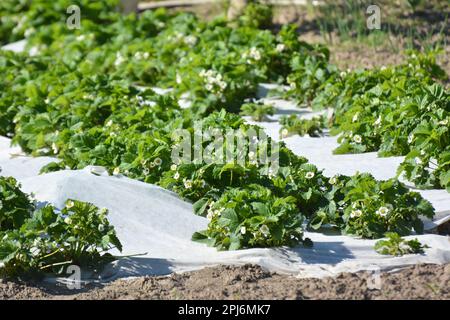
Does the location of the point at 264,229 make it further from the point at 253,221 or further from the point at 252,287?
the point at 252,287

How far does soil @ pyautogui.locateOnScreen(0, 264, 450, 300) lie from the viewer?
4.41m

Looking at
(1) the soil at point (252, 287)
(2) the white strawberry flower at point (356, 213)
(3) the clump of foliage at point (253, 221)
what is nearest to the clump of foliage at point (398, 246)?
(1) the soil at point (252, 287)

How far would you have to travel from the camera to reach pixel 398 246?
4.96 m

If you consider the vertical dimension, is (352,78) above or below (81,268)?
above

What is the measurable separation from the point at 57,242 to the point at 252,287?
3.33ft

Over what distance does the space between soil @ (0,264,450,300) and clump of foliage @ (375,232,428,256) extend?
159 millimetres

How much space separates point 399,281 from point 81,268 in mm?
1587

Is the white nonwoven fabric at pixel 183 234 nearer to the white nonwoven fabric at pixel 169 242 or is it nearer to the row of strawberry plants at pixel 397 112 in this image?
the white nonwoven fabric at pixel 169 242

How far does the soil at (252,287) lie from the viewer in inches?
173

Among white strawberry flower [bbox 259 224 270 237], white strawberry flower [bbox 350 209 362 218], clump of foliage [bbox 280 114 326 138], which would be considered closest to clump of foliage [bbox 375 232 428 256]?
white strawberry flower [bbox 350 209 362 218]
